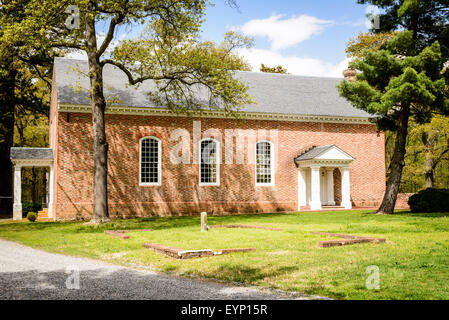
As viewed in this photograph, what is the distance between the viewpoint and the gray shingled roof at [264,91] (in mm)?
25203

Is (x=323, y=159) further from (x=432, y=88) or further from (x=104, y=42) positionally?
(x=104, y=42)

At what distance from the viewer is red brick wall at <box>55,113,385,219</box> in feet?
78.0

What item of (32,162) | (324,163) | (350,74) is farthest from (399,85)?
(32,162)

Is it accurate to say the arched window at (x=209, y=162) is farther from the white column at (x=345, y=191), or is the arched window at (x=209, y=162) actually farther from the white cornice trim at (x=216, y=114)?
the white column at (x=345, y=191)

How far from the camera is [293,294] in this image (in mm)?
6660

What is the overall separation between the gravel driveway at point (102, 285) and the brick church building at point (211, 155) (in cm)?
1480

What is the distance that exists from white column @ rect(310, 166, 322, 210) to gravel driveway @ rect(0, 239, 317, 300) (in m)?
19.0

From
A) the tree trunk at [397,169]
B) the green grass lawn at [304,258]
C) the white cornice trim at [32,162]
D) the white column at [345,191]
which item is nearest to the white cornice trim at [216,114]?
the white cornice trim at [32,162]

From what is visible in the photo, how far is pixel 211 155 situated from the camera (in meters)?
26.6

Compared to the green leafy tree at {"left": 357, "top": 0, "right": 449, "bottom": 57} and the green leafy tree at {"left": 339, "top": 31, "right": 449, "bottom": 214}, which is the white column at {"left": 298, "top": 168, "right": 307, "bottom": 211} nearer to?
the green leafy tree at {"left": 339, "top": 31, "right": 449, "bottom": 214}

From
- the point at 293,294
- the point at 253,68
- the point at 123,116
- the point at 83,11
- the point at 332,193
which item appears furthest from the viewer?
the point at 253,68
